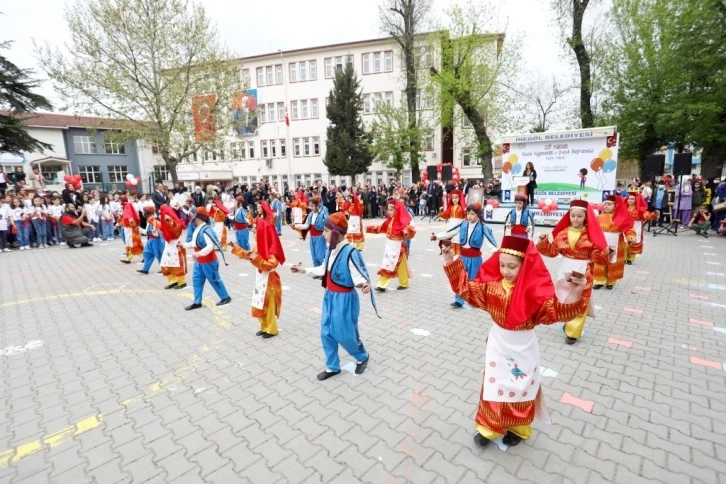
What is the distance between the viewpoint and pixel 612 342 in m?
5.26

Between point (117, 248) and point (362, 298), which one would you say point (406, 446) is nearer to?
point (362, 298)

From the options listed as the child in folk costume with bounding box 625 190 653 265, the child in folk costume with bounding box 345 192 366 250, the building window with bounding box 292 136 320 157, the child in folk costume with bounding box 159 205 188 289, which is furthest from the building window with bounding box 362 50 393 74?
the child in folk costume with bounding box 159 205 188 289

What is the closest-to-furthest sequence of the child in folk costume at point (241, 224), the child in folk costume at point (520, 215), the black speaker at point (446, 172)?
1. the child in folk costume at point (520, 215)
2. the child in folk costume at point (241, 224)
3. the black speaker at point (446, 172)

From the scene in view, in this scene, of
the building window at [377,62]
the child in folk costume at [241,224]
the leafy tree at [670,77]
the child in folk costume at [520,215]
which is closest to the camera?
the child in folk costume at [520,215]

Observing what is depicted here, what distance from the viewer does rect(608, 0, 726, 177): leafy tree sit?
623 inches

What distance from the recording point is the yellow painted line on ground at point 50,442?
10.7 feet

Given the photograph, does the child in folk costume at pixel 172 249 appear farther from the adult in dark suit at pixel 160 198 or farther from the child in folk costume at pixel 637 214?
the child in folk costume at pixel 637 214

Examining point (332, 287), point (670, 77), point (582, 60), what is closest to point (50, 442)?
point (332, 287)

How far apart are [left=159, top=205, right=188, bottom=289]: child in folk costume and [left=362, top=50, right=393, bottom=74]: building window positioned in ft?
107

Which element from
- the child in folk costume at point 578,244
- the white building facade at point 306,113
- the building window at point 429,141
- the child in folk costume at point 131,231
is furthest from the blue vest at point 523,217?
the white building facade at point 306,113

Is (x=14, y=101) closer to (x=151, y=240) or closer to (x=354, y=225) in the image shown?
(x=151, y=240)

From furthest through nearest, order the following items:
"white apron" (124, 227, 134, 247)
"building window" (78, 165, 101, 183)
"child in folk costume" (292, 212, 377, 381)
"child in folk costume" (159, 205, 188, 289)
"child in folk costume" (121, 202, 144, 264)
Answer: "building window" (78, 165, 101, 183), "white apron" (124, 227, 134, 247), "child in folk costume" (121, 202, 144, 264), "child in folk costume" (159, 205, 188, 289), "child in folk costume" (292, 212, 377, 381)

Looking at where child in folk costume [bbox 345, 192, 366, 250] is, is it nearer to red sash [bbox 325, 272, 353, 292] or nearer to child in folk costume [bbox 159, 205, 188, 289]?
child in folk costume [bbox 159, 205, 188, 289]

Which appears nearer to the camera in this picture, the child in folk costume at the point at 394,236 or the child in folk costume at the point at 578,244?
the child in folk costume at the point at 578,244
